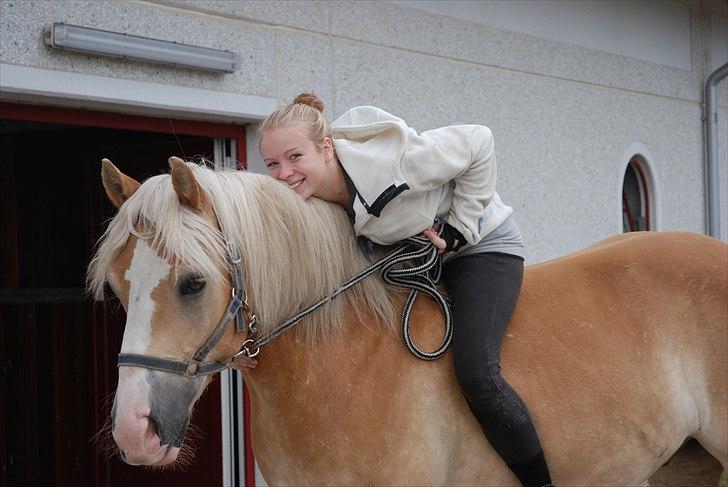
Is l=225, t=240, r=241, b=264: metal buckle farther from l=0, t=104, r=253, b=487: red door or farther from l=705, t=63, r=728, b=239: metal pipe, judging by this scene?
l=705, t=63, r=728, b=239: metal pipe

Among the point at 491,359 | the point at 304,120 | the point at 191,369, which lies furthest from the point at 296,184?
the point at 491,359

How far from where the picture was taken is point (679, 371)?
3174 millimetres

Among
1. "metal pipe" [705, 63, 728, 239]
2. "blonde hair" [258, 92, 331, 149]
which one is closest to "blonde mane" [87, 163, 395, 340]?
"blonde hair" [258, 92, 331, 149]

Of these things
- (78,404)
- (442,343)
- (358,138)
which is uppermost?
(358,138)

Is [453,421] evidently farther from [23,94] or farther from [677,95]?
[677,95]

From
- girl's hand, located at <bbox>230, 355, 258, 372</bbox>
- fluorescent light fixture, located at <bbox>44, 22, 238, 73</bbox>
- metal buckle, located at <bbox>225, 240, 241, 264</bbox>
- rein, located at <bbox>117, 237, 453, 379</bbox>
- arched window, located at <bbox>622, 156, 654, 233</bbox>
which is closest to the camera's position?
rein, located at <bbox>117, 237, 453, 379</bbox>

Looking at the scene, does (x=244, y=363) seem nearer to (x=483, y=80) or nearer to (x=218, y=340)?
(x=218, y=340)

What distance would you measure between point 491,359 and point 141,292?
3.64 feet

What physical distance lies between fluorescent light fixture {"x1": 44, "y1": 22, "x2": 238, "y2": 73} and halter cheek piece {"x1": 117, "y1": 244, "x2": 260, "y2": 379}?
1.88 m

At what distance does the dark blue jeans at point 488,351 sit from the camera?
263 cm

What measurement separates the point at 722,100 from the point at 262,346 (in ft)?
24.0

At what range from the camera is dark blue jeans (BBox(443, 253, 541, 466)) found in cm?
263

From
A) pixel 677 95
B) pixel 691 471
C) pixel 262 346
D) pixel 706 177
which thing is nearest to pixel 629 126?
pixel 677 95

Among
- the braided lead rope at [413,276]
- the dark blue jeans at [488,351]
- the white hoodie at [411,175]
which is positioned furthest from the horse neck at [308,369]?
the white hoodie at [411,175]
